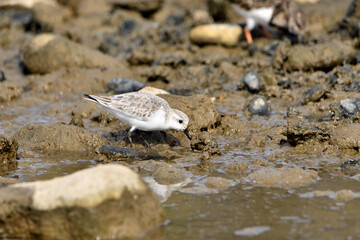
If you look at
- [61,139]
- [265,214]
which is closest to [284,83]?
[61,139]

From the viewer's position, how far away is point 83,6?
57.3 feet

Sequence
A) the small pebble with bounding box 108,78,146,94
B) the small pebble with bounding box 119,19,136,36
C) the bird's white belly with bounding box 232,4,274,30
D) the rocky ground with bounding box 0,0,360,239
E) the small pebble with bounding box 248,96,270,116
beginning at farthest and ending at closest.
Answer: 1. the small pebble with bounding box 119,19,136,36
2. the bird's white belly with bounding box 232,4,274,30
3. the small pebble with bounding box 108,78,146,94
4. the small pebble with bounding box 248,96,270,116
5. the rocky ground with bounding box 0,0,360,239

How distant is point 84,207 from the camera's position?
459 cm

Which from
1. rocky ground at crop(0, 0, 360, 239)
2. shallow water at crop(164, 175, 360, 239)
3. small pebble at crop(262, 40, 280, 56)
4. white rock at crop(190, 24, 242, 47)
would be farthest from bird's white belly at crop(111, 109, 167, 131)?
white rock at crop(190, 24, 242, 47)

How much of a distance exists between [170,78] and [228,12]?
4.34 metres

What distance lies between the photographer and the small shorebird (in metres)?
12.9

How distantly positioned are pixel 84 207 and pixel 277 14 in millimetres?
9604

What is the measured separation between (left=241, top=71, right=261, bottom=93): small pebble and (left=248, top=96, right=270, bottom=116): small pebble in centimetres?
101

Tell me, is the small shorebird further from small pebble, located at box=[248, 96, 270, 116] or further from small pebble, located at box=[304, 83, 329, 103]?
small pebble, located at box=[248, 96, 270, 116]

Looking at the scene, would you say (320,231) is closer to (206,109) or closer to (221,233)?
(221,233)

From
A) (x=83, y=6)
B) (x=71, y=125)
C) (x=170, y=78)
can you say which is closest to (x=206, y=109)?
(x=71, y=125)

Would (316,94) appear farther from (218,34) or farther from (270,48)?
(218,34)

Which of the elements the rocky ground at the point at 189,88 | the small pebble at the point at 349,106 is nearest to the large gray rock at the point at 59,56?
the rocky ground at the point at 189,88

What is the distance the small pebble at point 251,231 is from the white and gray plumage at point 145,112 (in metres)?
3.06
